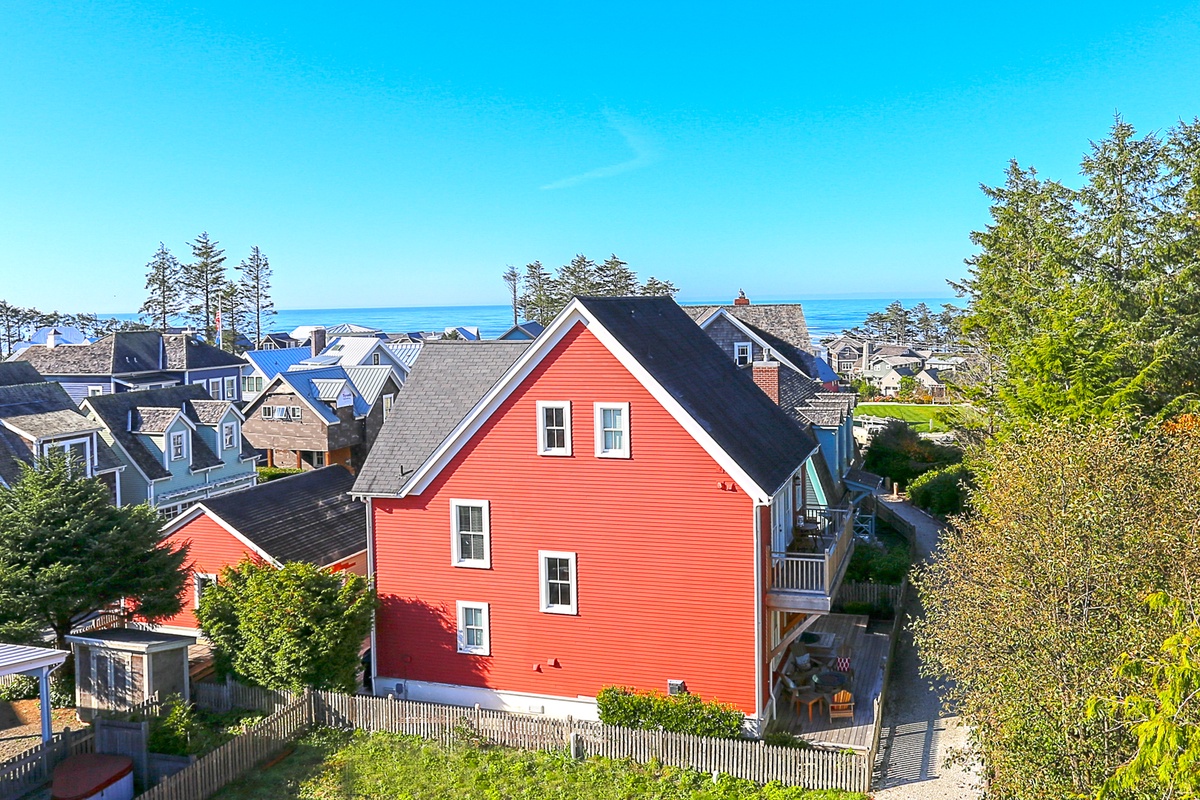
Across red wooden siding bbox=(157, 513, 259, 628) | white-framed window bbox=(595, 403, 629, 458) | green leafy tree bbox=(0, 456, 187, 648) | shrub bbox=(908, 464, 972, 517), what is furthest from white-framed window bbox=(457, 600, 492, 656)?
shrub bbox=(908, 464, 972, 517)

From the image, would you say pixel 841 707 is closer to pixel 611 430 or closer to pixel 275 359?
pixel 611 430

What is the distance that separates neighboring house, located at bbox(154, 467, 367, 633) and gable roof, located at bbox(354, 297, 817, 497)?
399 cm

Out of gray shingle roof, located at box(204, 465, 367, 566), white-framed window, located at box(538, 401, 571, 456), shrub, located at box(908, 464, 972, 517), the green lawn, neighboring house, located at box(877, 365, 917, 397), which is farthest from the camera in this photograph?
neighboring house, located at box(877, 365, 917, 397)

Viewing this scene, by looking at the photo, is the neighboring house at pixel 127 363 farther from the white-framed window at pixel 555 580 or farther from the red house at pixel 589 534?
the white-framed window at pixel 555 580

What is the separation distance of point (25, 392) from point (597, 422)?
3094cm

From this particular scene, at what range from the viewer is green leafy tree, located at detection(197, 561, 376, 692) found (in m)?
19.6

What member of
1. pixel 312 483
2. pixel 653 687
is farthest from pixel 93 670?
pixel 653 687

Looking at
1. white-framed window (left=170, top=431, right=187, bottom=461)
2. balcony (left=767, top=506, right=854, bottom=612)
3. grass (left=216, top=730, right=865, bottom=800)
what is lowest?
grass (left=216, top=730, right=865, bottom=800)

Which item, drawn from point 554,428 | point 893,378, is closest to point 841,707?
point 554,428

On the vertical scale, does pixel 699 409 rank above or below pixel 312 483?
above

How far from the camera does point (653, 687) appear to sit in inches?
773

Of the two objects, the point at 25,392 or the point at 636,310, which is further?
the point at 25,392

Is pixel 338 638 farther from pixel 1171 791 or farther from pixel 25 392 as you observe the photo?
pixel 25 392

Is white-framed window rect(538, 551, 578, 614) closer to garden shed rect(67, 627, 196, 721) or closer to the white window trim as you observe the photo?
garden shed rect(67, 627, 196, 721)
